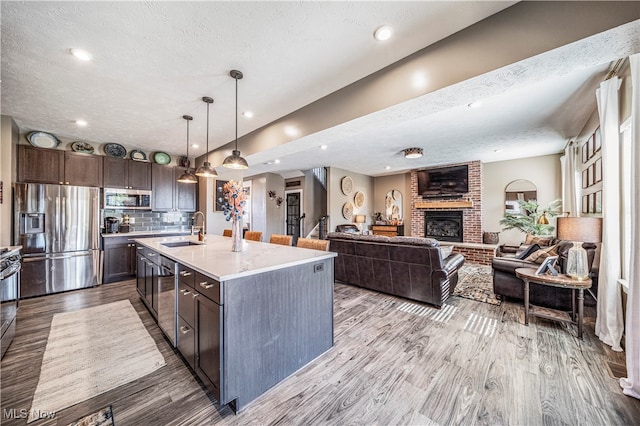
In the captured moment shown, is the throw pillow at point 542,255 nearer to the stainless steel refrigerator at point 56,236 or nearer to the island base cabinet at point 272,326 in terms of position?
the island base cabinet at point 272,326

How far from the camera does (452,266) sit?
3.44m

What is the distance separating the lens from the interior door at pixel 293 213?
8341 mm

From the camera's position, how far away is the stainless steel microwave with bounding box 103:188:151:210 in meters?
4.61

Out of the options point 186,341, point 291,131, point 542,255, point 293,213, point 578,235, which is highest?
point 291,131

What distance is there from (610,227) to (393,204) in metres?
6.36

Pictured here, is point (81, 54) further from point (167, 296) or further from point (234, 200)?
point (167, 296)

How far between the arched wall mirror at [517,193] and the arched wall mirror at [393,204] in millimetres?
3037

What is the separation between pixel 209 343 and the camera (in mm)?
1636

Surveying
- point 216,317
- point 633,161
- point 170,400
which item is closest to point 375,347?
point 216,317

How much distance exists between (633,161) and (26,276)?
282 inches

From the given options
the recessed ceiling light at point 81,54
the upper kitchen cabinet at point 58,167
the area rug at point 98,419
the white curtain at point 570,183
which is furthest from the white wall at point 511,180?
the upper kitchen cabinet at point 58,167

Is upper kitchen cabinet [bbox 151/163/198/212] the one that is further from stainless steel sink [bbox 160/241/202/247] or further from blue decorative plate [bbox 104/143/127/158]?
stainless steel sink [bbox 160/241/202/247]

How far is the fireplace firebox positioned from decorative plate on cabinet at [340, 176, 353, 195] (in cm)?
253

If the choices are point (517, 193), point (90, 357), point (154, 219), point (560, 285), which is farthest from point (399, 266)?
point (154, 219)
